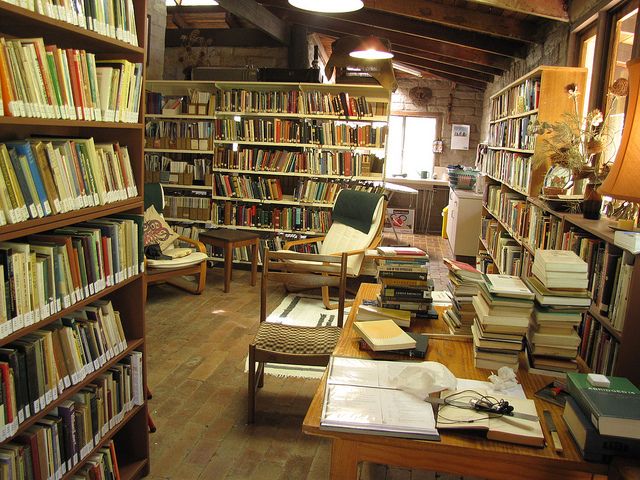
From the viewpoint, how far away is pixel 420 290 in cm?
216

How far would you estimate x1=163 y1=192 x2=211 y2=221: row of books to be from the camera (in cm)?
610

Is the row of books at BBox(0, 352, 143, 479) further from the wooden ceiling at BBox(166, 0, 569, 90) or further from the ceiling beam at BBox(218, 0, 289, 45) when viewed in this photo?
the ceiling beam at BBox(218, 0, 289, 45)

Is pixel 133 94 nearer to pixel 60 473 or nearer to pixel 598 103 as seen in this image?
pixel 60 473

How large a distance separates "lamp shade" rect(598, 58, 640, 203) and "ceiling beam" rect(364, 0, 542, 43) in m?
4.26

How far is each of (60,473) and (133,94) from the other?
4.52ft

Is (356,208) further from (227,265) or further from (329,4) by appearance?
(329,4)

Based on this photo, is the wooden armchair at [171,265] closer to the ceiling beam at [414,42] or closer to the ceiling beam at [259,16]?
the ceiling beam at [259,16]

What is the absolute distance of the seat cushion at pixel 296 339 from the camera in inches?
105

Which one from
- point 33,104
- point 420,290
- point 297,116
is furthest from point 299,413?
point 297,116

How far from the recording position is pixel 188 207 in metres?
6.16

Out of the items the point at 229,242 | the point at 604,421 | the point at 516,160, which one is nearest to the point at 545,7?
the point at 516,160

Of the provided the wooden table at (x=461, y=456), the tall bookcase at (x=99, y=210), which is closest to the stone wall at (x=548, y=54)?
the tall bookcase at (x=99, y=210)

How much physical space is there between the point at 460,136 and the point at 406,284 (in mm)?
8005

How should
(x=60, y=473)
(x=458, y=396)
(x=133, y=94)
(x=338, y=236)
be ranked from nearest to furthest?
(x=458, y=396) < (x=60, y=473) < (x=133, y=94) < (x=338, y=236)
